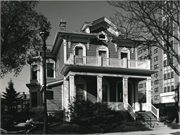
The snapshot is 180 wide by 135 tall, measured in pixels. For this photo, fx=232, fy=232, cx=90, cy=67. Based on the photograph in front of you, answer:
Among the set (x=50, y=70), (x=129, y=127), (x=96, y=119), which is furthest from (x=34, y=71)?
(x=129, y=127)

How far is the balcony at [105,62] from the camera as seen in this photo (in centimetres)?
1930

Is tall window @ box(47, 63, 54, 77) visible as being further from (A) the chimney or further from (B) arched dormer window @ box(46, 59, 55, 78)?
(A) the chimney

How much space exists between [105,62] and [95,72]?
133cm

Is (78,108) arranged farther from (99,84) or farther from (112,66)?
(112,66)

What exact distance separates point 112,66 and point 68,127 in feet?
23.1

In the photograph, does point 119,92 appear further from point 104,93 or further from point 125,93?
point 125,93

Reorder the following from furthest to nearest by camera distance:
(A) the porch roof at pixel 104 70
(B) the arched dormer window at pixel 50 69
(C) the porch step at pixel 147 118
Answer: (B) the arched dormer window at pixel 50 69 → (A) the porch roof at pixel 104 70 → (C) the porch step at pixel 147 118

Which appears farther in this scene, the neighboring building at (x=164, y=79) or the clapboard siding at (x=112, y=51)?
the neighboring building at (x=164, y=79)

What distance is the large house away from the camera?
19.7m

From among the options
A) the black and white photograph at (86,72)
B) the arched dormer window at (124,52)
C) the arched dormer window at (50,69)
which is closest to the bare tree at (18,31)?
the black and white photograph at (86,72)

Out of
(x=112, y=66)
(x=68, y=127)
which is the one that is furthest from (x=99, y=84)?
(x=68, y=127)

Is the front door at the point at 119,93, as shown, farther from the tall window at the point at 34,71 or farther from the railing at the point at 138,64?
the tall window at the point at 34,71

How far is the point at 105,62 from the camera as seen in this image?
20.2 meters

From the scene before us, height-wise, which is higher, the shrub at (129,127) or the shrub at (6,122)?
the shrub at (6,122)
